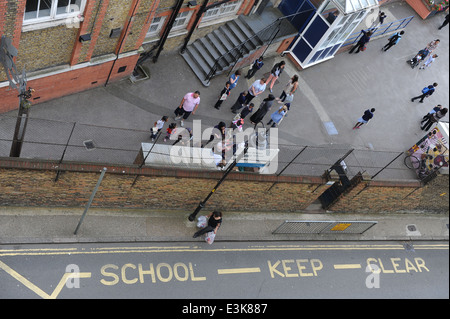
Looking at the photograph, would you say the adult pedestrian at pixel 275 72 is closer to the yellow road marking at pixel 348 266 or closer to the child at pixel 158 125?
the child at pixel 158 125

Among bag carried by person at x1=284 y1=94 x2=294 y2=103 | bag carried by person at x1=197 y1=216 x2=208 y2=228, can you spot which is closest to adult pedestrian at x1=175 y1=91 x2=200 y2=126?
bag carried by person at x1=197 y1=216 x2=208 y2=228

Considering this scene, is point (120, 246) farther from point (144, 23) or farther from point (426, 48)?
point (426, 48)

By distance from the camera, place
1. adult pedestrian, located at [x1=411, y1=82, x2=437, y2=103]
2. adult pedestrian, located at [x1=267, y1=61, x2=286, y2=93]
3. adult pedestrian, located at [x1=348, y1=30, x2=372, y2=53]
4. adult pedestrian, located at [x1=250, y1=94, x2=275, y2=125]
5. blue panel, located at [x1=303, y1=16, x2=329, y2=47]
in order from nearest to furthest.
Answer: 1. adult pedestrian, located at [x1=250, y1=94, x2=275, y2=125]
2. adult pedestrian, located at [x1=267, y1=61, x2=286, y2=93]
3. blue panel, located at [x1=303, y1=16, x2=329, y2=47]
4. adult pedestrian, located at [x1=411, y1=82, x2=437, y2=103]
5. adult pedestrian, located at [x1=348, y1=30, x2=372, y2=53]

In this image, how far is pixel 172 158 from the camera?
17.2m

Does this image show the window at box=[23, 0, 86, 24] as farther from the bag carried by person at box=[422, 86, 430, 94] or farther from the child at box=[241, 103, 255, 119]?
the bag carried by person at box=[422, 86, 430, 94]

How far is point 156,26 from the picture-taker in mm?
20344

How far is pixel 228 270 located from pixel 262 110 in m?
6.27

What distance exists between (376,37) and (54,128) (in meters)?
17.4

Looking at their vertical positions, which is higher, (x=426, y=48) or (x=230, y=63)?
(x=426, y=48)

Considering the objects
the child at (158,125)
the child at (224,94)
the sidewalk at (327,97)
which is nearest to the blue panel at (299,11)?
the sidewalk at (327,97)

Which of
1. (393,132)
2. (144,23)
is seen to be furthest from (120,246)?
(393,132)

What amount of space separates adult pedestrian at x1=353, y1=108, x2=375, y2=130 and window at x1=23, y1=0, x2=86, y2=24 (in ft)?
39.5

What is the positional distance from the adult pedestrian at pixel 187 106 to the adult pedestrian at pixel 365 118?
7.14 metres

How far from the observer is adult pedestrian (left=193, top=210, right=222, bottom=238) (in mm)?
17578
